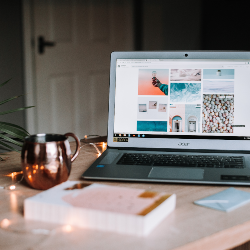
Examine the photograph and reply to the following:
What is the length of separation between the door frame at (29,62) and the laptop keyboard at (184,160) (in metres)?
1.78

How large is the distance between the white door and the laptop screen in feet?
5.68

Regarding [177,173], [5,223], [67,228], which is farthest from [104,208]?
[177,173]

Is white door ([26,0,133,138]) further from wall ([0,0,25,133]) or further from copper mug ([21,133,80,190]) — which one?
copper mug ([21,133,80,190])

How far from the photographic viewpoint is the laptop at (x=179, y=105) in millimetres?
1062

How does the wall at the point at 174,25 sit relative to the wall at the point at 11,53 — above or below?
above

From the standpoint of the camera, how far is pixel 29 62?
2.65 m

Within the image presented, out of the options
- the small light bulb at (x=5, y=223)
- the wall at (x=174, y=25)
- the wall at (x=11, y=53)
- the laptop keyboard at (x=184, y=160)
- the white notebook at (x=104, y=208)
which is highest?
the wall at (x=174, y=25)

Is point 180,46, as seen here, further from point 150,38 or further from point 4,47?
point 4,47

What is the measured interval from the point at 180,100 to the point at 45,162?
49 centimetres

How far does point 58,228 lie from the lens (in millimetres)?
591

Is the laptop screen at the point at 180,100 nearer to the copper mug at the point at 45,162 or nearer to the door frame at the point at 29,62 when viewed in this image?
the copper mug at the point at 45,162

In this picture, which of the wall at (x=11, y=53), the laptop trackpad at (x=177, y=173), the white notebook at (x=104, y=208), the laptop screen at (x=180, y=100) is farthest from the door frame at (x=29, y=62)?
the white notebook at (x=104, y=208)

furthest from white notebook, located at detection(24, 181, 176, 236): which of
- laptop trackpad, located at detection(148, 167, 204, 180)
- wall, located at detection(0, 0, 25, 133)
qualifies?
wall, located at detection(0, 0, 25, 133)

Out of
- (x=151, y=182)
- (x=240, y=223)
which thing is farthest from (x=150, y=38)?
(x=240, y=223)
